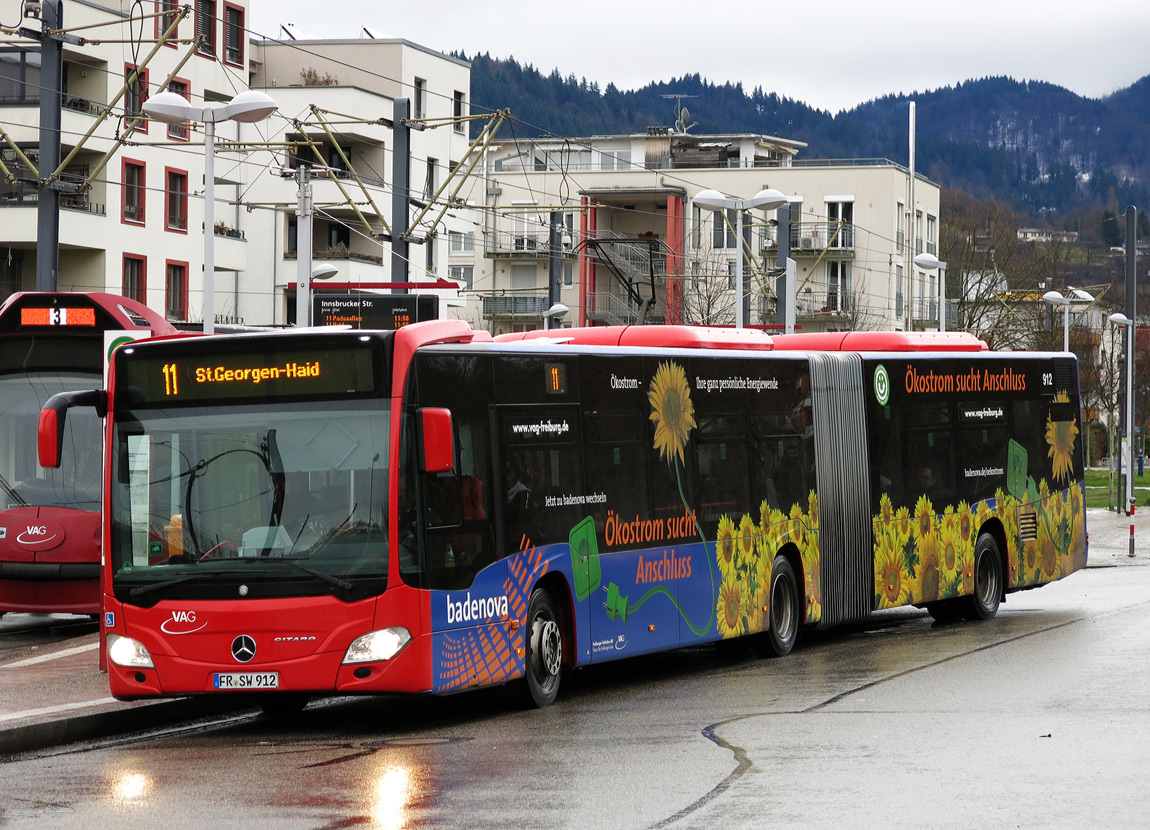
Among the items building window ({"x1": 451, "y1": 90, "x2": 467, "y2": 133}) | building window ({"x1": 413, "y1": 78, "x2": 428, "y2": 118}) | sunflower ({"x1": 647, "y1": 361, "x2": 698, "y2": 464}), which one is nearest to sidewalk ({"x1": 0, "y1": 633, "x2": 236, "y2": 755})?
sunflower ({"x1": 647, "y1": 361, "x2": 698, "y2": 464})

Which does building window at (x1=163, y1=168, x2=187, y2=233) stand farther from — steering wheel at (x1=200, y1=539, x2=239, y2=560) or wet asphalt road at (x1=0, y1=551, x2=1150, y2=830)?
steering wheel at (x1=200, y1=539, x2=239, y2=560)

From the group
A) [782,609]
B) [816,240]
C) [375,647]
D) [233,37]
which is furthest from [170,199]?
[375,647]

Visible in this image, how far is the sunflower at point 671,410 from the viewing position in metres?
15.7

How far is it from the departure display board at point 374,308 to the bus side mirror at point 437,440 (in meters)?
21.1

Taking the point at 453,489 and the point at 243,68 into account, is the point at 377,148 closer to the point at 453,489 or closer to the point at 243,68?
the point at 243,68

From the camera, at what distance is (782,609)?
17.9 metres

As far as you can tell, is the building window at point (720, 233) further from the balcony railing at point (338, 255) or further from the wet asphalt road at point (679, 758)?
the wet asphalt road at point (679, 758)

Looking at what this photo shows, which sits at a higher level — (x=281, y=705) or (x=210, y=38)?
(x=210, y=38)

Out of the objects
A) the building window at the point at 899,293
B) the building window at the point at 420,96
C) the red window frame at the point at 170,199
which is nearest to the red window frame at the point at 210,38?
the red window frame at the point at 170,199

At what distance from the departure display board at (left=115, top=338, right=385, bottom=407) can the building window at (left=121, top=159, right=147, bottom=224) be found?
40.1 metres

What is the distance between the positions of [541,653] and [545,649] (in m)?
0.05

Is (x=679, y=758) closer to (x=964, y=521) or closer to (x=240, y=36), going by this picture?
(x=964, y=521)

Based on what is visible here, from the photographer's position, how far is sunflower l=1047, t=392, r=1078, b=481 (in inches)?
918

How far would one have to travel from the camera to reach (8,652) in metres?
17.8
